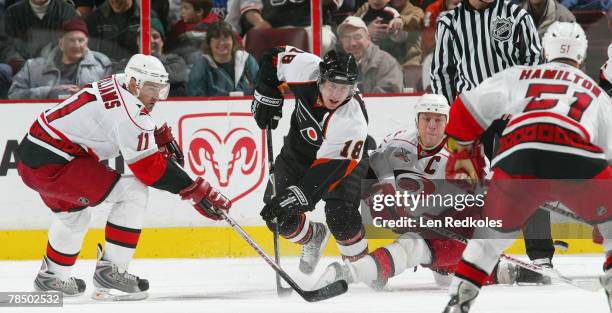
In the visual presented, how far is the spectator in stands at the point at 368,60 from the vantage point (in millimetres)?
5629

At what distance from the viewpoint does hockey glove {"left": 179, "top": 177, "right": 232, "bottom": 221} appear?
4020 mm

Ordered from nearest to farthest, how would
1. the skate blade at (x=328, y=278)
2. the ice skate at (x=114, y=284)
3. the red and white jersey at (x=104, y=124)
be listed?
the skate blade at (x=328, y=278) → the red and white jersey at (x=104, y=124) → the ice skate at (x=114, y=284)

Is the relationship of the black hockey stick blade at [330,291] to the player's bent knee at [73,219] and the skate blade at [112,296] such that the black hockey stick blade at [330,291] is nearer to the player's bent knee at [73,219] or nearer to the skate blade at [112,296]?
the skate blade at [112,296]

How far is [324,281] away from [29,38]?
102 inches

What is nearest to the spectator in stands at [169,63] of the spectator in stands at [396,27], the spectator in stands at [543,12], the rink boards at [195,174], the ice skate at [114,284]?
the rink boards at [195,174]

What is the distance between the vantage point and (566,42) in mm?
3221

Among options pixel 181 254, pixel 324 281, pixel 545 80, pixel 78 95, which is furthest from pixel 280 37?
pixel 545 80

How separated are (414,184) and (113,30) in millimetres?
2087

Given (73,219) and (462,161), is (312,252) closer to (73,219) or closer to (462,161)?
(73,219)

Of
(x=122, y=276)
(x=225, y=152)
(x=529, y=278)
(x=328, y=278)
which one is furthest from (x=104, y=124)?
(x=529, y=278)

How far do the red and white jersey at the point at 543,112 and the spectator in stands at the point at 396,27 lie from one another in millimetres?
2453

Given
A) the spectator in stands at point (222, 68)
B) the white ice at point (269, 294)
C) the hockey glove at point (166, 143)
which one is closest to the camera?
the white ice at point (269, 294)

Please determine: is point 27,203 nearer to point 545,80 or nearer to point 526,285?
point 526,285

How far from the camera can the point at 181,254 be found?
5594mm
